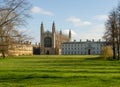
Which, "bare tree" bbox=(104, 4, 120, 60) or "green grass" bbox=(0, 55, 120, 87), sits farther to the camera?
"bare tree" bbox=(104, 4, 120, 60)

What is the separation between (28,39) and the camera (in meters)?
25.6

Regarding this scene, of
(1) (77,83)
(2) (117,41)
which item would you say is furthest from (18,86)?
(2) (117,41)

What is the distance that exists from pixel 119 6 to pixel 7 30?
32.9 metres

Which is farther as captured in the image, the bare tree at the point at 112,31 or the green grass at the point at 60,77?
the bare tree at the point at 112,31

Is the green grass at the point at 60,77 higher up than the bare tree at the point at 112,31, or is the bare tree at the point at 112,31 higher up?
the bare tree at the point at 112,31

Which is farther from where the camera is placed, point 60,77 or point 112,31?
point 112,31

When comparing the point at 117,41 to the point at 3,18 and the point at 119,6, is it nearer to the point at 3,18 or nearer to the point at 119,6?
the point at 119,6

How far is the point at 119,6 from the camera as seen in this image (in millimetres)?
55062

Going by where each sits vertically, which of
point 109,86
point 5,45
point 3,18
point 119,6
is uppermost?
Result: point 119,6

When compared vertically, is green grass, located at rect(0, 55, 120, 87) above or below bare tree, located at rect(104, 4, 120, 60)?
below

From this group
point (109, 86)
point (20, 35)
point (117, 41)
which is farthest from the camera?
point (117, 41)

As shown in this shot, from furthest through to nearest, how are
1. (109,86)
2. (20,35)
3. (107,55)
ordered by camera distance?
(107,55) → (20,35) → (109,86)

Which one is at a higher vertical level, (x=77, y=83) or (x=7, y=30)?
(x=7, y=30)

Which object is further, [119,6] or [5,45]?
[119,6]
